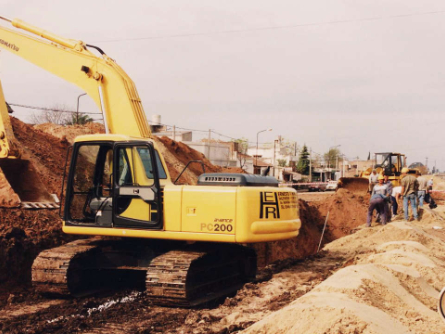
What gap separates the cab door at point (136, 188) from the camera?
873 centimetres

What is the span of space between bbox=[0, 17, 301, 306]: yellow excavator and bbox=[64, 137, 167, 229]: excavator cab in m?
0.02

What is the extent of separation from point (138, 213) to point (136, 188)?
0.41 metres

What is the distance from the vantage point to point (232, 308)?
26.8 feet

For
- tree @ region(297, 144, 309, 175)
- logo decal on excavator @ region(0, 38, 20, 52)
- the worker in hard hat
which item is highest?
logo decal on excavator @ region(0, 38, 20, 52)

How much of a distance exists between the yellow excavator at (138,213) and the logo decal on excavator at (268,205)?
0.06 feet

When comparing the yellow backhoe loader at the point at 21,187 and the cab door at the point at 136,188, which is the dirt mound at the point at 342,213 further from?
the cab door at the point at 136,188

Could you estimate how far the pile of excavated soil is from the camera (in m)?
5.36

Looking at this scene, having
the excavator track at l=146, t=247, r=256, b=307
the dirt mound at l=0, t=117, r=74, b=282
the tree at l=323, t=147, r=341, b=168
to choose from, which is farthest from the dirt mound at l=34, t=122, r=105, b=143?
the tree at l=323, t=147, r=341, b=168

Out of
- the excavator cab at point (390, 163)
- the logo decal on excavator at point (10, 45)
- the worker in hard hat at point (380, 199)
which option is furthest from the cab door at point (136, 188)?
the excavator cab at point (390, 163)

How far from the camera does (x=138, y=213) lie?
8820 millimetres

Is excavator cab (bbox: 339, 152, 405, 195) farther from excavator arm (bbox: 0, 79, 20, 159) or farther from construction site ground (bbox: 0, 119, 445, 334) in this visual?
excavator arm (bbox: 0, 79, 20, 159)

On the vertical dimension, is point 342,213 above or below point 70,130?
below

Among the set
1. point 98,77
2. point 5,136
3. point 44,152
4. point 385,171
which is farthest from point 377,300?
point 385,171

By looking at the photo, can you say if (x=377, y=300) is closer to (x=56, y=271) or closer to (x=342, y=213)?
(x=56, y=271)
